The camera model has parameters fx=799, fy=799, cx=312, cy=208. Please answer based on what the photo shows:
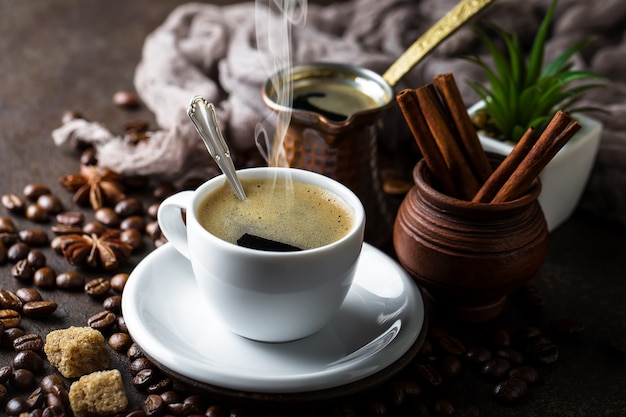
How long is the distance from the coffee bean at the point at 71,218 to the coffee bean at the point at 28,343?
15.8 inches

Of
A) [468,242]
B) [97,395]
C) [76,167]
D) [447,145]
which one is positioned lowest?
[76,167]

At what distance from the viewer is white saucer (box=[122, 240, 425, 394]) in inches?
45.5

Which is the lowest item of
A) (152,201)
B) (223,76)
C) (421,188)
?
(152,201)

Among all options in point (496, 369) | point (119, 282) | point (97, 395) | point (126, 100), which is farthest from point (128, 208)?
point (496, 369)

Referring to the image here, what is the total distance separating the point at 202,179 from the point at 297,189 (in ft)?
1.94

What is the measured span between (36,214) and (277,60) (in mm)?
715

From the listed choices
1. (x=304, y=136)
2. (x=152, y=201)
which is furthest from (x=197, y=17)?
(x=304, y=136)

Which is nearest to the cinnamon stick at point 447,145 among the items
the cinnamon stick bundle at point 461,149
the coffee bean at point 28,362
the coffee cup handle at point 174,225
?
the cinnamon stick bundle at point 461,149

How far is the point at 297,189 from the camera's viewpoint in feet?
4.34

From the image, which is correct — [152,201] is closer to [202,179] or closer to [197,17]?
[202,179]

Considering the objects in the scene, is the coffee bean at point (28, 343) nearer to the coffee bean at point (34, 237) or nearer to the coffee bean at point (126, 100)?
the coffee bean at point (34, 237)

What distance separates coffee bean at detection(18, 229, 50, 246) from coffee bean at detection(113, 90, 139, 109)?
0.61 meters

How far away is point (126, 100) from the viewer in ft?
7.05

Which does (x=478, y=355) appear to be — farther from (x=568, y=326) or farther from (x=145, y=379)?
(x=145, y=379)
